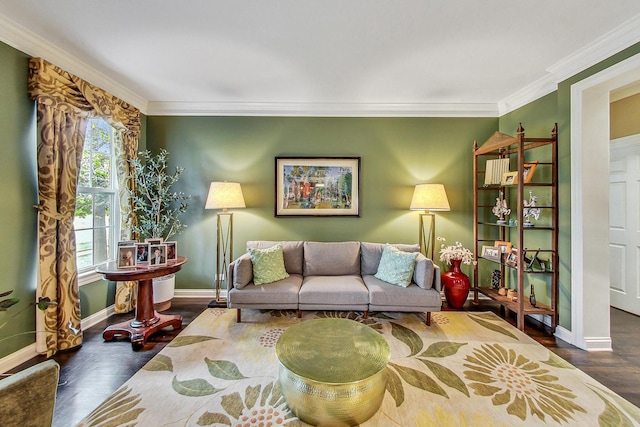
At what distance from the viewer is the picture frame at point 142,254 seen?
2555 millimetres

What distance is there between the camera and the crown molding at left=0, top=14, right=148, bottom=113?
2.03 metres

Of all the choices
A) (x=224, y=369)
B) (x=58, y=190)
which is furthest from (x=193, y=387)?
(x=58, y=190)

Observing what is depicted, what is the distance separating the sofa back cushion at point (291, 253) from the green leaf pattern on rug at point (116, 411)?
183 cm

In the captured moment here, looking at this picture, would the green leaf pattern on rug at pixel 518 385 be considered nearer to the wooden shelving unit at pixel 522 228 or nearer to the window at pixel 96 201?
the wooden shelving unit at pixel 522 228

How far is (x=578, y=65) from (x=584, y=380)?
107 inches

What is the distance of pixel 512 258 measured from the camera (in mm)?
2977

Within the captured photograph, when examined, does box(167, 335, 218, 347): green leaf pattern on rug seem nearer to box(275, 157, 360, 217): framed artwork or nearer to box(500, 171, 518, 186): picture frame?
box(275, 157, 360, 217): framed artwork

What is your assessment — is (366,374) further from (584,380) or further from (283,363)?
(584,380)

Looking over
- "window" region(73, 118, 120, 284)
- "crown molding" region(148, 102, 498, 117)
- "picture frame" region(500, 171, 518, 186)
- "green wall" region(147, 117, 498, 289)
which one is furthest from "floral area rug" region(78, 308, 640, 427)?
"crown molding" region(148, 102, 498, 117)

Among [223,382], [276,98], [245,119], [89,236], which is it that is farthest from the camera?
[245,119]

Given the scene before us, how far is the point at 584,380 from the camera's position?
1.93 metres

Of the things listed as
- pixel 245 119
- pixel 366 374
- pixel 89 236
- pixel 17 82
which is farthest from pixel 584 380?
pixel 17 82

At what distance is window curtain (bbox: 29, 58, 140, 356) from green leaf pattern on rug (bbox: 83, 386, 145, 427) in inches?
35.2

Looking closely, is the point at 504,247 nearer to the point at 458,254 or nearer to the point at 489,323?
the point at 458,254
